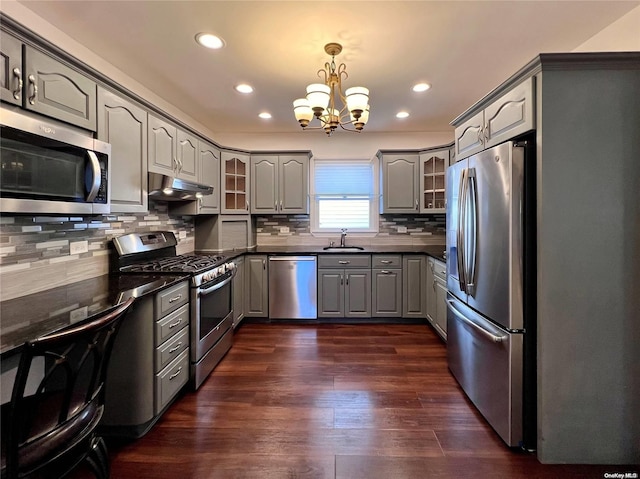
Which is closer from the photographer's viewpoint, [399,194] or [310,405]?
[310,405]

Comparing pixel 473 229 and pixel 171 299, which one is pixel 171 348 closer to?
pixel 171 299

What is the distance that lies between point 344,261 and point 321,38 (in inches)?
92.0

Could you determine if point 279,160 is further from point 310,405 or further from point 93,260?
point 310,405

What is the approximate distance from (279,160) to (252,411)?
2945 mm

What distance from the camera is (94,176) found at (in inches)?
65.7

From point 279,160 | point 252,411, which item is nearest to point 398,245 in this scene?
point 279,160

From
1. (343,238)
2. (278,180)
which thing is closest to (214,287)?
(278,180)

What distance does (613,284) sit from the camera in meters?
1.55

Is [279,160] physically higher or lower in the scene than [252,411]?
higher

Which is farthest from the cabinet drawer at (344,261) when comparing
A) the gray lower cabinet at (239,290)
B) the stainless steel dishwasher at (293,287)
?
the gray lower cabinet at (239,290)

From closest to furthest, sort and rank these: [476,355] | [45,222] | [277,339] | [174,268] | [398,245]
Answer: [45,222]
[476,355]
[174,268]
[277,339]
[398,245]

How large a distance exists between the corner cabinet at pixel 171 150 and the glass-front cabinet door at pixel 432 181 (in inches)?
107

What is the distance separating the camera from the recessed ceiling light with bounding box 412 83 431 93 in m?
2.79

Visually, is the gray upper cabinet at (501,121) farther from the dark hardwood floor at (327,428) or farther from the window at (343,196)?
the window at (343,196)
